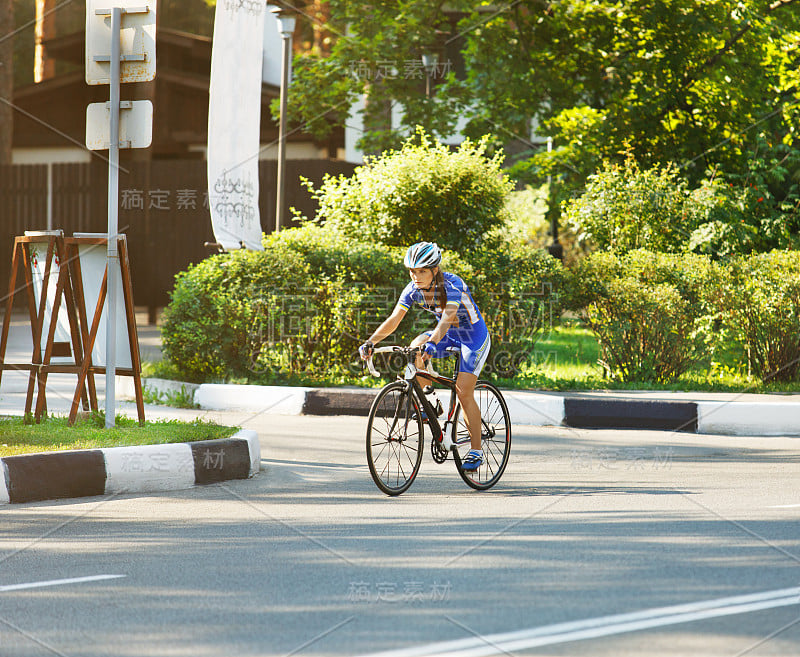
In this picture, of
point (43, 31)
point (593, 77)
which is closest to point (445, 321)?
point (593, 77)

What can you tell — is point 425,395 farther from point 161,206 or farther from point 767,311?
point 161,206

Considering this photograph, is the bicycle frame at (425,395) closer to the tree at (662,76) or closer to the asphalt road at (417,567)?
the asphalt road at (417,567)

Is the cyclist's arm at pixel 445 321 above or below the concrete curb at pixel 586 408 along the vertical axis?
above

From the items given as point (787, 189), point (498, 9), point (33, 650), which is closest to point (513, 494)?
point (33, 650)

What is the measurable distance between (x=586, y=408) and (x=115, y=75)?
5.31 meters

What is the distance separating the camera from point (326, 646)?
3982 mm

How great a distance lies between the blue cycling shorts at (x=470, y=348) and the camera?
7.39m

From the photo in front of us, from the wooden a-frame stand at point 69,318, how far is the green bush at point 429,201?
194 inches

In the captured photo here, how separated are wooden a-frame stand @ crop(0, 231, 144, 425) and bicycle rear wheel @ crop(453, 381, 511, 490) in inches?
103

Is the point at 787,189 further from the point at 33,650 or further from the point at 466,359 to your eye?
the point at 33,650

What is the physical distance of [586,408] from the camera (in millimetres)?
10609

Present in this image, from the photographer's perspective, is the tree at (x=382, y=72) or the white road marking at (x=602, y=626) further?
the tree at (x=382, y=72)

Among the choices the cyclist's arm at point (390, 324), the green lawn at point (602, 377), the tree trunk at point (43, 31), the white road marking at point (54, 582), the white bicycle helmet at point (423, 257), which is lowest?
the white road marking at point (54, 582)

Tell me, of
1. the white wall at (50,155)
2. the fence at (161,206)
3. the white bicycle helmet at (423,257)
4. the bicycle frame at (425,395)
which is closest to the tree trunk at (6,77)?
the fence at (161,206)
